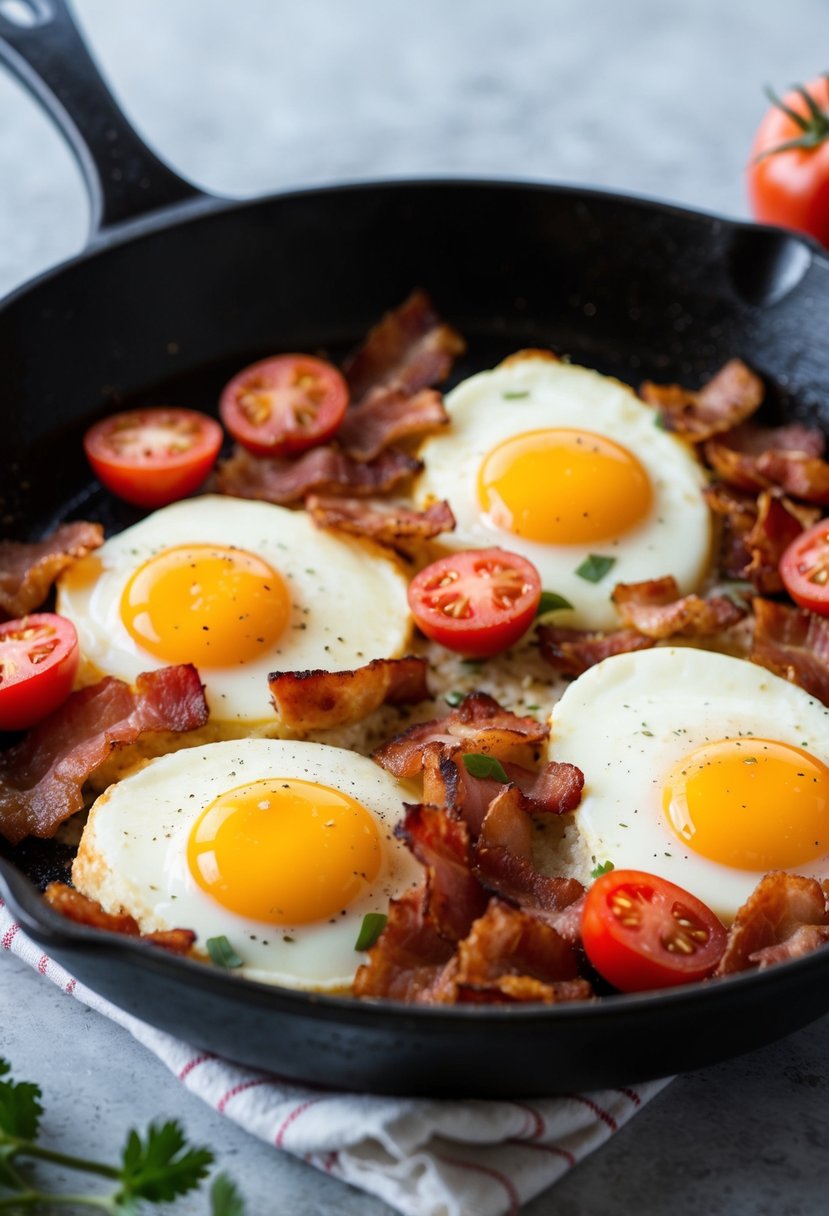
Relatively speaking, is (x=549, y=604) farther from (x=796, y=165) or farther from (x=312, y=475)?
(x=796, y=165)

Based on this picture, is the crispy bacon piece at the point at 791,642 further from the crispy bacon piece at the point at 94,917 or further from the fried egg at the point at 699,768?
the crispy bacon piece at the point at 94,917

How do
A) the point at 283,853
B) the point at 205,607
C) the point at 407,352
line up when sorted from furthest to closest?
the point at 407,352
the point at 205,607
the point at 283,853

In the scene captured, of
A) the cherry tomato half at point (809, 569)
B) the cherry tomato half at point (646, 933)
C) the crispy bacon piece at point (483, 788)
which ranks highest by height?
the cherry tomato half at point (809, 569)

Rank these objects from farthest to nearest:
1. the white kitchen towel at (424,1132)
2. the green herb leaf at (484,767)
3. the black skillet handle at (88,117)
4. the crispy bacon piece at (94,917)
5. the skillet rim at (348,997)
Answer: the black skillet handle at (88,117) → the green herb leaf at (484,767) → the crispy bacon piece at (94,917) → the white kitchen towel at (424,1132) → the skillet rim at (348,997)

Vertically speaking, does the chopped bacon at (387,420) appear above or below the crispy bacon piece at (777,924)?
below

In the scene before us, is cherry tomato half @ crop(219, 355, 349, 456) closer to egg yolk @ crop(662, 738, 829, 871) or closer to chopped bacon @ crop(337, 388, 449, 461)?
chopped bacon @ crop(337, 388, 449, 461)

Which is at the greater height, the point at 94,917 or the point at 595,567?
the point at 595,567

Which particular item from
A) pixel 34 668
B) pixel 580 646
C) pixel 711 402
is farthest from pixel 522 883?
pixel 711 402

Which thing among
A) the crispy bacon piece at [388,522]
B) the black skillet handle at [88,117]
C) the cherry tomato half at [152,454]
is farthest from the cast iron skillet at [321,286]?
the crispy bacon piece at [388,522]
